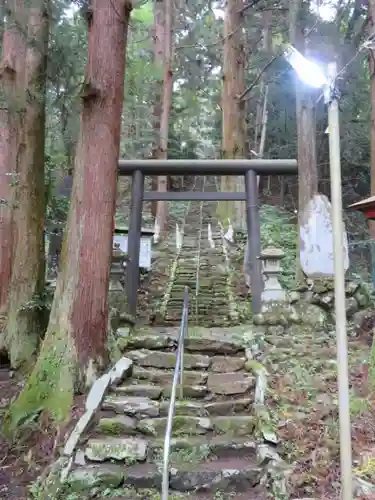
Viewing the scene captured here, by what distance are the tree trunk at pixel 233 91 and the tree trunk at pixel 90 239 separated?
25.4ft

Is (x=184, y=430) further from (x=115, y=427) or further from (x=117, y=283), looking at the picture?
(x=117, y=283)

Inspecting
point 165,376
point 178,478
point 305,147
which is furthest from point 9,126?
point 178,478

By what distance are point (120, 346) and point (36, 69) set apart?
14.1 ft

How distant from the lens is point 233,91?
13.8 metres

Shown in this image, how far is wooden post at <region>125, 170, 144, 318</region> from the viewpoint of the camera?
25.9 ft

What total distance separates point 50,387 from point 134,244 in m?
3.30

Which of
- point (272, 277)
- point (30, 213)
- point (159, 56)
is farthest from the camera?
point (159, 56)

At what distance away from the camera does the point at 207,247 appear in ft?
47.8

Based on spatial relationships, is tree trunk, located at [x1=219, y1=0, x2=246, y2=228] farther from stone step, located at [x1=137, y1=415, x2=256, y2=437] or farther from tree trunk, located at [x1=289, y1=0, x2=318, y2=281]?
stone step, located at [x1=137, y1=415, x2=256, y2=437]

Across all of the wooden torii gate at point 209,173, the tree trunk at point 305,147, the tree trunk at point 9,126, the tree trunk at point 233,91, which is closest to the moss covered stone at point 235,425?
the wooden torii gate at point 209,173

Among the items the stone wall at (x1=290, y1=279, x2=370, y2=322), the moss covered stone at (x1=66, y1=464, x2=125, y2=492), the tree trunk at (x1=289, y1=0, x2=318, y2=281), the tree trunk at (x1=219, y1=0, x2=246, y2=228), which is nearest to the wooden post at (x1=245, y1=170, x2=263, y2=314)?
the stone wall at (x1=290, y1=279, x2=370, y2=322)

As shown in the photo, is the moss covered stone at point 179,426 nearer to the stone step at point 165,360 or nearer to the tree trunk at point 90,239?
the tree trunk at point 90,239

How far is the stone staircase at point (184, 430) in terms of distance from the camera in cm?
438

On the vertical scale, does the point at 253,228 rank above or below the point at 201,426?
above
